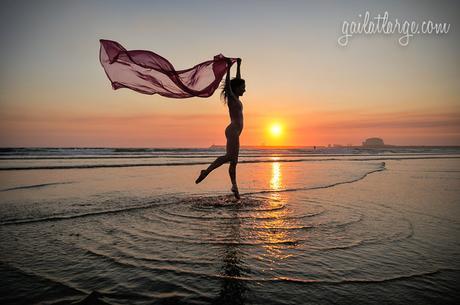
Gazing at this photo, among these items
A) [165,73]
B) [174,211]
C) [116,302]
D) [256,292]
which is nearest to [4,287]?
[116,302]

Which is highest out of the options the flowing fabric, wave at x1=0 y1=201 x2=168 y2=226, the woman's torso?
the flowing fabric

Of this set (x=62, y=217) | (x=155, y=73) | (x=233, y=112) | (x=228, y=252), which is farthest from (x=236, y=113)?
(x=228, y=252)

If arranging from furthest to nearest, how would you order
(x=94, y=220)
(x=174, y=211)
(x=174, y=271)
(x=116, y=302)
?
(x=174, y=211), (x=94, y=220), (x=174, y=271), (x=116, y=302)

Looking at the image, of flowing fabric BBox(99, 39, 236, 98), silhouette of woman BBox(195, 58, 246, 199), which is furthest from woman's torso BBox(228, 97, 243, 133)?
flowing fabric BBox(99, 39, 236, 98)

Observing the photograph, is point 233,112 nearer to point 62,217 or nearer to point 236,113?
point 236,113

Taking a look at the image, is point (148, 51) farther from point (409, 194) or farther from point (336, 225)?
point (409, 194)

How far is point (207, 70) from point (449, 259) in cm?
605

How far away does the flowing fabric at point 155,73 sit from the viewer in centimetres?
709

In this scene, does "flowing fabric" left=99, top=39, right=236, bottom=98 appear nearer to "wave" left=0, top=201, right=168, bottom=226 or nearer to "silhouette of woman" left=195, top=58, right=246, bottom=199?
"silhouette of woman" left=195, top=58, right=246, bottom=199

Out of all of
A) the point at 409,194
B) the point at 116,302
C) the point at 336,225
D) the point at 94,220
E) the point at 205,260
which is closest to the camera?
the point at 116,302

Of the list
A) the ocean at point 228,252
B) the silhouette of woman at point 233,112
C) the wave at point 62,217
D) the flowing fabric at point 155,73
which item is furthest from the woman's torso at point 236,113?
the wave at point 62,217

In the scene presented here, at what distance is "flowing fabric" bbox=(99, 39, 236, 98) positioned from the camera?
709 cm

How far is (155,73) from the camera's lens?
746 centimetres

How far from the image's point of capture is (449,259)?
11.4 feet
